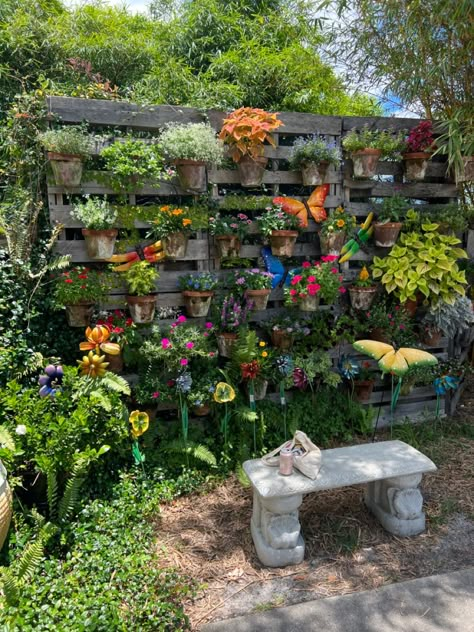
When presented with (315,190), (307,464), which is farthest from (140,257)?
(307,464)

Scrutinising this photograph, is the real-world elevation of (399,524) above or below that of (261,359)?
below

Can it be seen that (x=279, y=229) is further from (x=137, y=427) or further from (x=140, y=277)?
(x=137, y=427)

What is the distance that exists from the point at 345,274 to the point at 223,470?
6.37 ft

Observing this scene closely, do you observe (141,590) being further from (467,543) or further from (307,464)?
(467,543)

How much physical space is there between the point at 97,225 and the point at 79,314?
628mm

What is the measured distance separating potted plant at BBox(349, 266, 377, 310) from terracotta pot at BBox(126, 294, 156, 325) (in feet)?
5.64

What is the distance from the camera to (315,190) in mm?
3945

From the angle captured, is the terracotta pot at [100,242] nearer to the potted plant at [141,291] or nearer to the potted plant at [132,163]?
the potted plant at [141,291]

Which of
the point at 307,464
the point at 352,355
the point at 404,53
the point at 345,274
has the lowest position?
the point at 307,464

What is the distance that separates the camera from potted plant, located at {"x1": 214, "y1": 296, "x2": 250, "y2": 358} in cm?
365

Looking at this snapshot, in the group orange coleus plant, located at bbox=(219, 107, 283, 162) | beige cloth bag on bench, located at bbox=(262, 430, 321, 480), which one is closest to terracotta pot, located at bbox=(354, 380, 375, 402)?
beige cloth bag on bench, located at bbox=(262, 430, 321, 480)

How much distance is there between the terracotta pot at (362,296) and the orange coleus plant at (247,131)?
1.39 m

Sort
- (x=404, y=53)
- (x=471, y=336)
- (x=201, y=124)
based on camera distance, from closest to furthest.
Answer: (x=201, y=124)
(x=404, y=53)
(x=471, y=336)

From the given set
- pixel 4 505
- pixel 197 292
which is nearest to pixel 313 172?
pixel 197 292
